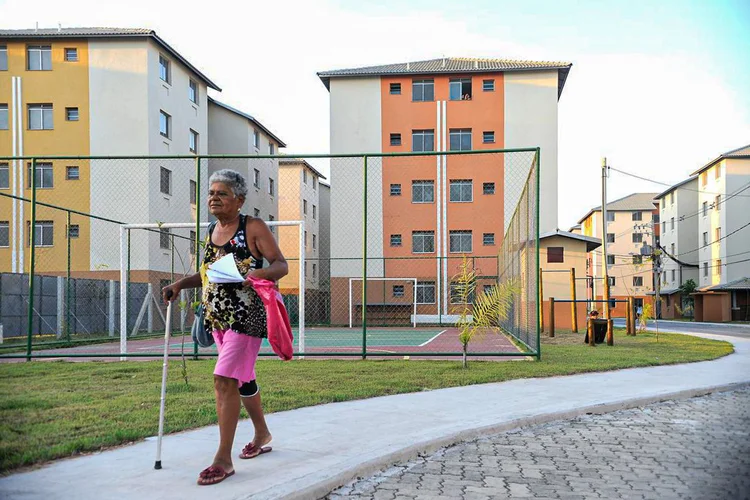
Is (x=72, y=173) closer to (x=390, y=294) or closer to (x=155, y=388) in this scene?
(x=390, y=294)

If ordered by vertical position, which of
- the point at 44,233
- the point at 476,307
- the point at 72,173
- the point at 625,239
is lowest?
the point at 476,307

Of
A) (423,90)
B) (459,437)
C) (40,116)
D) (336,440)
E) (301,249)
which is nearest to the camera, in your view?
(336,440)

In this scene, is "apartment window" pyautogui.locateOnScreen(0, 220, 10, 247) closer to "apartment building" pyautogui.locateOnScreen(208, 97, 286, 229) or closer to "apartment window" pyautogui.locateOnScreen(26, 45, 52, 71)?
"apartment window" pyautogui.locateOnScreen(26, 45, 52, 71)

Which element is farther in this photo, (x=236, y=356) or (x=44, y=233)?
(x=44, y=233)

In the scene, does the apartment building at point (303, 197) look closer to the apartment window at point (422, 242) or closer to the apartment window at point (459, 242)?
the apartment window at point (422, 242)

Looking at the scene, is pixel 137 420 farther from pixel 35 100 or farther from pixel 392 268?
pixel 35 100

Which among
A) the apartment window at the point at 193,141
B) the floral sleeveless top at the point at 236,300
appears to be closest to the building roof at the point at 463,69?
the apartment window at the point at 193,141

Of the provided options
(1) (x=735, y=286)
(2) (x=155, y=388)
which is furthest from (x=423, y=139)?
(2) (x=155, y=388)

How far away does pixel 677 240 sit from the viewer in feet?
237

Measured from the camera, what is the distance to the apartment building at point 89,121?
30.9 metres

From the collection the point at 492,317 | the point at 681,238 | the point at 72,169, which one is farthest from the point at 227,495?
the point at 681,238

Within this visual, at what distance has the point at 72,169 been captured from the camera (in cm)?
3181

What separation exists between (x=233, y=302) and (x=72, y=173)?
99.2ft

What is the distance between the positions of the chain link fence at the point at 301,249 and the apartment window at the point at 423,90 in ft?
11.2
